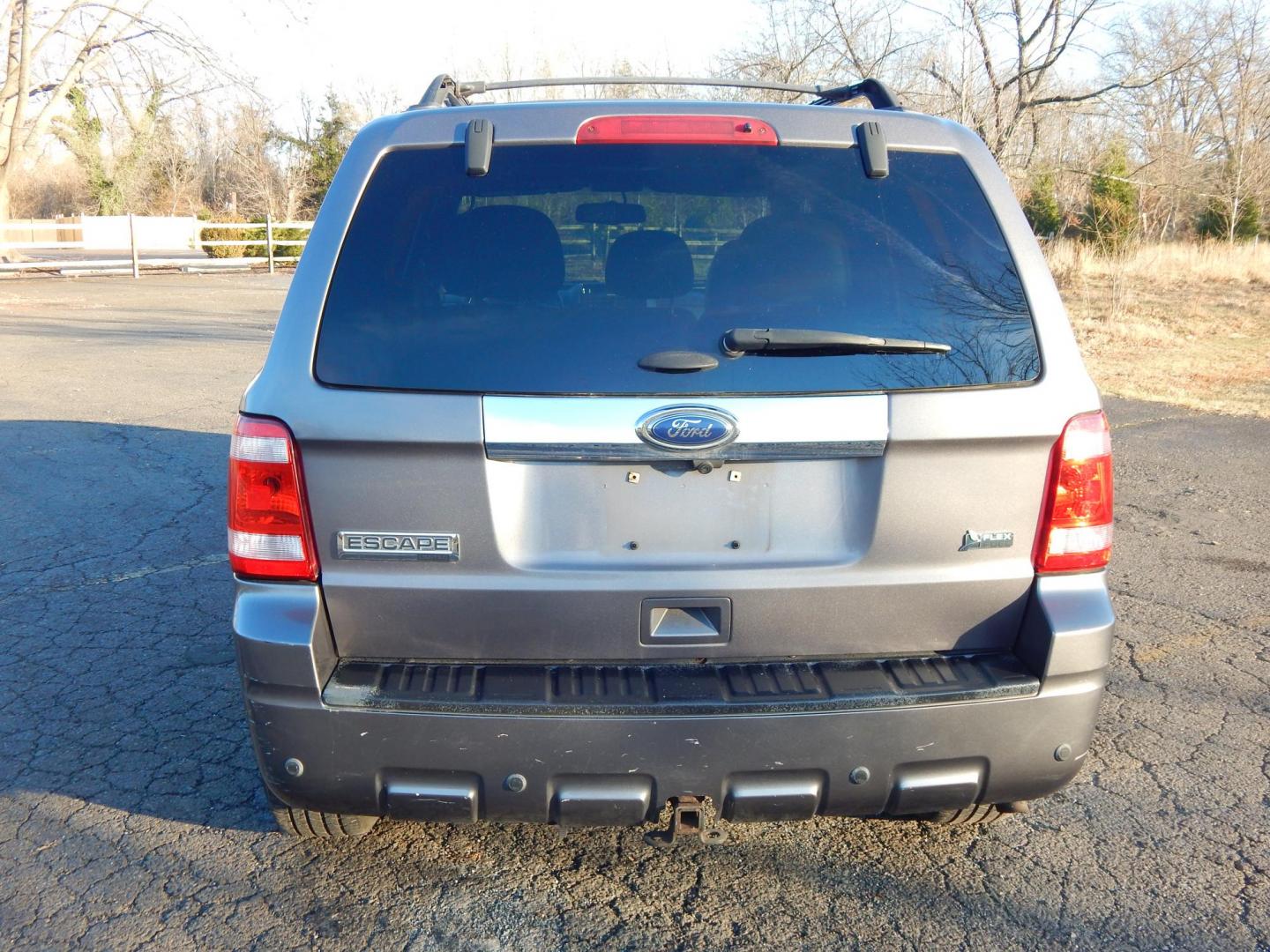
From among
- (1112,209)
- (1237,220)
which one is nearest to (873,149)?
(1112,209)

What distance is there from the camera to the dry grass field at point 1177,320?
12414mm

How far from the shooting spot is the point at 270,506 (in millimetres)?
2566

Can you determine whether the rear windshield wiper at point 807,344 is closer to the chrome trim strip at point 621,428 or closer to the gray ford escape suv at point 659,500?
the gray ford escape suv at point 659,500

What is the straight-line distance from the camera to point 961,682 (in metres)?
2.59

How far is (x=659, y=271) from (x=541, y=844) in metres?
1.68

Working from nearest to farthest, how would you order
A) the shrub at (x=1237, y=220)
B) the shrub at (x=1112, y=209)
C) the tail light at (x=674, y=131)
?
1. the tail light at (x=674, y=131)
2. the shrub at (x=1112, y=209)
3. the shrub at (x=1237, y=220)

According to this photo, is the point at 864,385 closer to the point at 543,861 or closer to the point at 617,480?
the point at 617,480

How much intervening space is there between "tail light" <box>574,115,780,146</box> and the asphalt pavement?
196 cm

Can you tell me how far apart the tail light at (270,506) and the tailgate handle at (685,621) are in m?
0.79

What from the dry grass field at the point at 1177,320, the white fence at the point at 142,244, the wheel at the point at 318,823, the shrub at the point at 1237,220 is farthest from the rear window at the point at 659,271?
the shrub at the point at 1237,220

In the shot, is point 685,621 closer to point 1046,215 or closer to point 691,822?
point 691,822

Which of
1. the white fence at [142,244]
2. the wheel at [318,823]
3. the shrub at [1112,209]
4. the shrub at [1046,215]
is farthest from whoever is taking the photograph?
the shrub at [1046,215]

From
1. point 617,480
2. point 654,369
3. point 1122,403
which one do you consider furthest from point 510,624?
point 1122,403

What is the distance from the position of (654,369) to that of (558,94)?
66.8 feet
